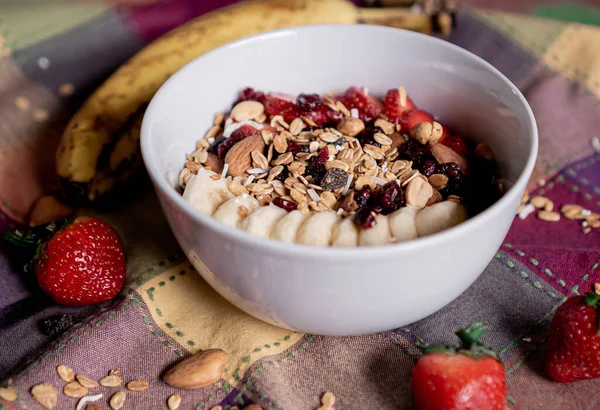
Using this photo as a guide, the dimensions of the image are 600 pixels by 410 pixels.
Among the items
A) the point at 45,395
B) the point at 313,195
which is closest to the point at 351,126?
the point at 313,195

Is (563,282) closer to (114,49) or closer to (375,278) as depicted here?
(375,278)

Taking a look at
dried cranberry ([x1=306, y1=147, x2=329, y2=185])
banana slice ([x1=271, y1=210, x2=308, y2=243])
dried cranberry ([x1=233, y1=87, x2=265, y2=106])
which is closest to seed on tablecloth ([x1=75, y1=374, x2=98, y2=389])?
banana slice ([x1=271, y1=210, x2=308, y2=243])

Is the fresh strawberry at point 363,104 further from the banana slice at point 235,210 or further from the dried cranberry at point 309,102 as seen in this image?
the banana slice at point 235,210

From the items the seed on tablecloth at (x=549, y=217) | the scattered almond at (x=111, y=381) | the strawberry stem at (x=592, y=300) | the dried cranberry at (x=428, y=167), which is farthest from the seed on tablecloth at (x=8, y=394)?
the seed on tablecloth at (x=549, y=217)

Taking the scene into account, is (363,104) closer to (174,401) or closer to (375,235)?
(375,235)

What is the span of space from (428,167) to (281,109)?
29cm

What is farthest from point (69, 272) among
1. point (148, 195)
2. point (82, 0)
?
point (82, 0)

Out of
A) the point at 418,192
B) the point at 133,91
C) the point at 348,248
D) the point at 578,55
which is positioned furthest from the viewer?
the point at 578,55

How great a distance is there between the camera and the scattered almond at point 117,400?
889 millimetres

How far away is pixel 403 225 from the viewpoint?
34.4 inches

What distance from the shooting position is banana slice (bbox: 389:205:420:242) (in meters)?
0.87

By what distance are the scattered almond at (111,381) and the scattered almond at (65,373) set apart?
4 centimetres

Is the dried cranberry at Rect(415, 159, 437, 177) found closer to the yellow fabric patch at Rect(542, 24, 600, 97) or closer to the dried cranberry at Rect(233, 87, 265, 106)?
the dried cranberry at Rect(233, 87, 265, 106)

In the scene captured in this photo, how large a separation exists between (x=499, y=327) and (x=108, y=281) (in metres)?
0.62
